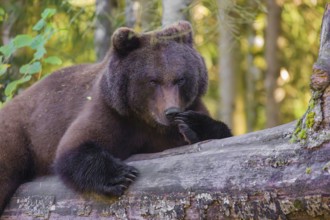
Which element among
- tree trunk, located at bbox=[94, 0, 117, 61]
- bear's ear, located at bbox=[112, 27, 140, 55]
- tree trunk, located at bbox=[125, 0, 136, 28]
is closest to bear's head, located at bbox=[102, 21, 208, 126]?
bear's ear, located at bbox=[112, 27, 140, 55]

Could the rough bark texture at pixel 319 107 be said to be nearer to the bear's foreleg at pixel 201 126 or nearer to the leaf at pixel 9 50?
the bear's foreleg at pixel 201 126

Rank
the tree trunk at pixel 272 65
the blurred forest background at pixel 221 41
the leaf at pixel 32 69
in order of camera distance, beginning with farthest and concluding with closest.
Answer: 1. the tree trunk at pixel 272 65
2. the blurred forest background at pixel 221 41
3. the leaf at pixel 32 69

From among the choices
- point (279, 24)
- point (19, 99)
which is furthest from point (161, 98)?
point (279, 24)

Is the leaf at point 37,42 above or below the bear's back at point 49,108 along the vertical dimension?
above

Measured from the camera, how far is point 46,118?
6.00 metres

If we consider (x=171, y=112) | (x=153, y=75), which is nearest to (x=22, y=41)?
(x=153, y=75)

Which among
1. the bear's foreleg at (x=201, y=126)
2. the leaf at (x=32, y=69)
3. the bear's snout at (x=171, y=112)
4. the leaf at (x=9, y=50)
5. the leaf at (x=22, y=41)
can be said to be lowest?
the bear's foreleg at (x=201, y=126)

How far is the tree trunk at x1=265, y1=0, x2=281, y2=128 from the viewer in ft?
38.6

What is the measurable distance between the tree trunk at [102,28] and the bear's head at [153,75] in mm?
3138

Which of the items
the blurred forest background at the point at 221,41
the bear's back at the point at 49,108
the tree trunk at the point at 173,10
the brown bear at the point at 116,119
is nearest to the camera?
the brown bear at the point at 116,119

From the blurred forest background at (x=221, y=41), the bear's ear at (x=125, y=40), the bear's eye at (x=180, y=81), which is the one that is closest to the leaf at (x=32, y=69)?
the blurred forest background at (x=221, y=41)

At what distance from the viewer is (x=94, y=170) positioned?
16.0ft

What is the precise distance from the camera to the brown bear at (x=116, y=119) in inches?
202

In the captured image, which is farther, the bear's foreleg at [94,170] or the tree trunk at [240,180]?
the bear's foreleg at [94,170]
